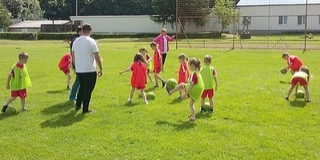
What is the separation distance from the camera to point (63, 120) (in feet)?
28.7

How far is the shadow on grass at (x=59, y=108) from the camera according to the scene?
9.68 metres

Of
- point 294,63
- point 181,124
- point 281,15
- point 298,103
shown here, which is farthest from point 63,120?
point 281,15

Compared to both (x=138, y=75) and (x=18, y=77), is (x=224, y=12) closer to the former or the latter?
(x=138, y=75)

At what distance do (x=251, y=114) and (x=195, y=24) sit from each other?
48.9m

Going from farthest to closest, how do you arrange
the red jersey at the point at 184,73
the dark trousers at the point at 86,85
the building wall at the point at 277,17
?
the building wall at the point at 277,17
the red jersey at the point at 184,73
the dark trousers at the point at 86,85

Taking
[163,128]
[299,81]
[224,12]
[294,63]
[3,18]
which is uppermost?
[3,18]

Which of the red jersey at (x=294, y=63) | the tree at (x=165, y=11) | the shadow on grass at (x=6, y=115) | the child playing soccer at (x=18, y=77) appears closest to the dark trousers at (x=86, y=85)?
the child playing soccer at (x=18, y=77)

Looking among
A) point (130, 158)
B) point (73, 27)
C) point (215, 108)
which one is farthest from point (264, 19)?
point (130, 158)

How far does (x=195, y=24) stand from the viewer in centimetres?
5712

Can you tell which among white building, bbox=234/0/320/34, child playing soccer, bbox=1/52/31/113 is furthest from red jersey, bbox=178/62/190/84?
white building, bbox=234/0/320/34

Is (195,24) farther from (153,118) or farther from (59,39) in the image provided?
(153,118)

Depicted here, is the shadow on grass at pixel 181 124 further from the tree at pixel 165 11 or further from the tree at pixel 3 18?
the tree at pixel 3 18

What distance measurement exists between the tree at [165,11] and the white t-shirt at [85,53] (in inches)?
2072

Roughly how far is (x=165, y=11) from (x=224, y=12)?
13.1 m
